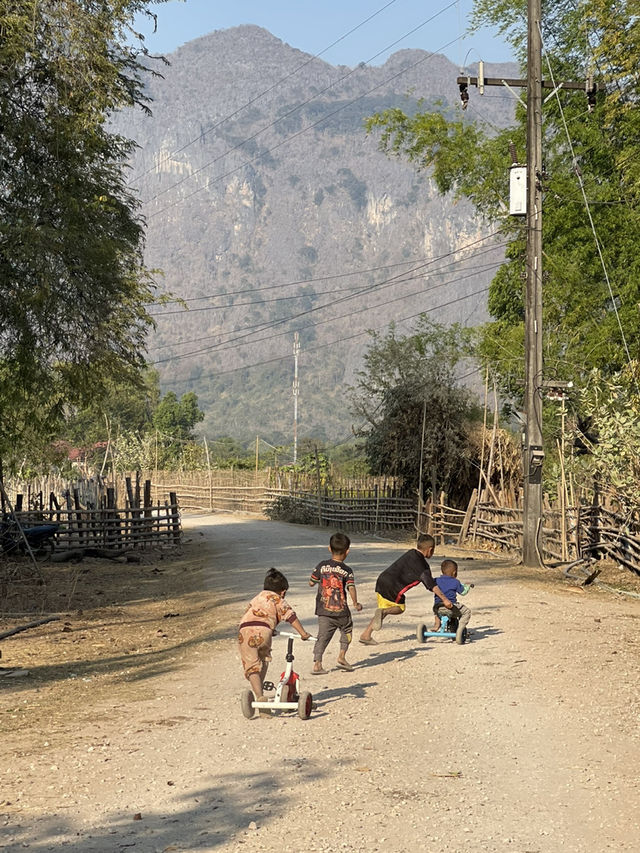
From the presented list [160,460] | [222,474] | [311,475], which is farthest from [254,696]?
[160,460]

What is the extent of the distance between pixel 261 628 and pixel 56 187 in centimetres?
1039

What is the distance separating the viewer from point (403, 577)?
11.5 metres

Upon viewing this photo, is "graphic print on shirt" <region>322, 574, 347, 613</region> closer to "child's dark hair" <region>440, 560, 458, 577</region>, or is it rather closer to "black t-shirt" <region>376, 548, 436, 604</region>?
"black t-shirt" <region>376, 548, 436, 604</region>

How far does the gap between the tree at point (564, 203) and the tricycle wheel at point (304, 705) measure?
20.0m

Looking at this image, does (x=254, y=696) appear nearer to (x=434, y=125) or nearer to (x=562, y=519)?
(x=562, y=519)

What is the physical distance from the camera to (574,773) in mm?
6680

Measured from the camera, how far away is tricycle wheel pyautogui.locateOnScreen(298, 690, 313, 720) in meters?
8.19

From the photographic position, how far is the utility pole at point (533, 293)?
20141mm

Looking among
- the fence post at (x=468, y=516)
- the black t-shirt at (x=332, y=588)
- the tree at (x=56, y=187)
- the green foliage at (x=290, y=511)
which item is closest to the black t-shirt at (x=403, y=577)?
the black t-shirt at (x=332, y=588)

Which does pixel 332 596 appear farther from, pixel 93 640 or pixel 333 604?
pixel 93 640

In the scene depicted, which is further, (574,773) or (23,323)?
(23,323)

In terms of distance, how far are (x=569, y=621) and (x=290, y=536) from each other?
1827cm

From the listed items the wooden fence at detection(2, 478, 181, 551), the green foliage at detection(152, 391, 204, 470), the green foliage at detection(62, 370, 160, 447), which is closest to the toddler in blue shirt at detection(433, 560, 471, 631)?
the wooden fence at detection(2, 478, 181, 551)

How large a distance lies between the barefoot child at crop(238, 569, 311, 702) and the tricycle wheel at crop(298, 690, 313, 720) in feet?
1.23
